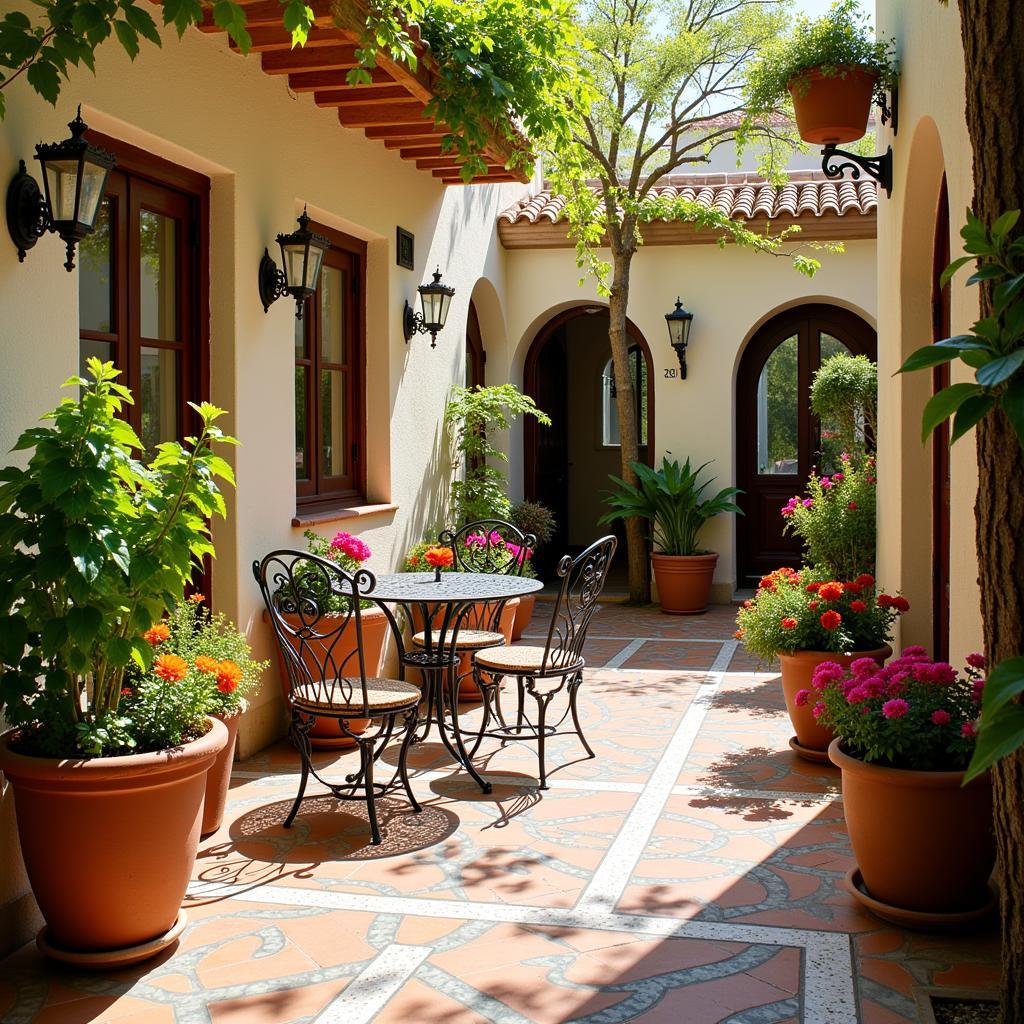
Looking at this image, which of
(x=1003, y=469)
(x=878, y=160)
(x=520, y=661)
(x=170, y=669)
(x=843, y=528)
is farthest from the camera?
(x=843, y=528)

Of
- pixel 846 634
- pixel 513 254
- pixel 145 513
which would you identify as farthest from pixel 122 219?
pixel 513 254

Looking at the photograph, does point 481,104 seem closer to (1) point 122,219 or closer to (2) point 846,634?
(1) point 122,219

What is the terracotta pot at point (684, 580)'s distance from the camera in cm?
1057

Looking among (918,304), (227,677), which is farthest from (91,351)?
(918,304)

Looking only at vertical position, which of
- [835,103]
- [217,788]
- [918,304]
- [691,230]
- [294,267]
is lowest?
[217,788]

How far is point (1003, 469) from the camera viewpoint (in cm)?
217

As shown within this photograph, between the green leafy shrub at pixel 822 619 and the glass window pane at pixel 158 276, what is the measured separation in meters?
3.21

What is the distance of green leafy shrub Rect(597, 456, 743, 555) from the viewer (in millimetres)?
10805

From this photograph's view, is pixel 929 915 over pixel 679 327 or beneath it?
beneath

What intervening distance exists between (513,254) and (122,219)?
699cm

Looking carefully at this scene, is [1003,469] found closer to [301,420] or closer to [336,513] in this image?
[336,513]

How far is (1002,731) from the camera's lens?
178 cm

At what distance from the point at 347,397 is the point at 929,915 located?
5.05m

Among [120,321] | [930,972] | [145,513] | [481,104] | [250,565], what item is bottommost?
[930,972]
